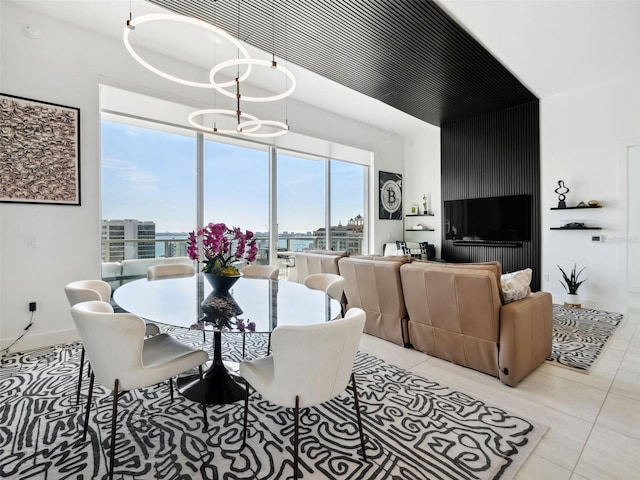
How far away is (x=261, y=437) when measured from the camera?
1746 mm

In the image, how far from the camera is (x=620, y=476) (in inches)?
58.2

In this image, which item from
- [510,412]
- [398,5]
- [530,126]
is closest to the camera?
[510,412]

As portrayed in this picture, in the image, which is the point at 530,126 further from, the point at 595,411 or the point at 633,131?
the point at 595,411

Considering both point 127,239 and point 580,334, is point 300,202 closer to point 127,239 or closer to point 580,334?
point 127,239

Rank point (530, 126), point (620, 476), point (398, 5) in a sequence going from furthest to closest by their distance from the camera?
1. point (530, 126)
2. point (398, 5)
3. point (620, 476)

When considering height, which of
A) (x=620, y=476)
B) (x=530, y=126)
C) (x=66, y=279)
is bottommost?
(x=620, y=476)

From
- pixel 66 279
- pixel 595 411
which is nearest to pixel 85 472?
pixel 66 279

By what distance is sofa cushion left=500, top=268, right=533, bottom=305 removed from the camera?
8.11 ft

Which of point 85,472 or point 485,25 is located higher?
point 485,25

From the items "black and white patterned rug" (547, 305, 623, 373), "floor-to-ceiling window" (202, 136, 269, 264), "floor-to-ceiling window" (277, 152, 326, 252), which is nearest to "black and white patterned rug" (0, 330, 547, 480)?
"black and white patterned rug" (547, 305, 623, 373)

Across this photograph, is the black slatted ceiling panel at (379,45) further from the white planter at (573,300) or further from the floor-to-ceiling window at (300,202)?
the white planter at (573,300)

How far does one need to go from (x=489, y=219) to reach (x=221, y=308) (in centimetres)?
539

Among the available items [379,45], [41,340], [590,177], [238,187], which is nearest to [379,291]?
[379,45]

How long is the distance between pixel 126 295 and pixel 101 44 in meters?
3.00
